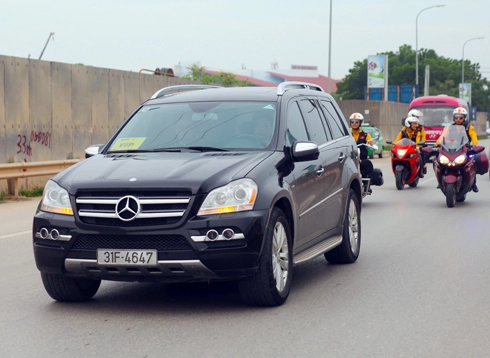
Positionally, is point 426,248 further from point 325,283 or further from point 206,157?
point 206,157

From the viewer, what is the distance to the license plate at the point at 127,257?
21.7ft

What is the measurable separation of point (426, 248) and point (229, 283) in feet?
11.3

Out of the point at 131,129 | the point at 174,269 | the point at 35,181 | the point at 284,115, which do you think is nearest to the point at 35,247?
the point at 174,269

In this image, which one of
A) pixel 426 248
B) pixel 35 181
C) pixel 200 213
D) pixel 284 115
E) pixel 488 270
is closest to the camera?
pixel 200 213

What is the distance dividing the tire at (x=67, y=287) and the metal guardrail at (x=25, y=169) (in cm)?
1092

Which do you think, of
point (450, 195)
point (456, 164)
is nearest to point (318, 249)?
point (450, 195)

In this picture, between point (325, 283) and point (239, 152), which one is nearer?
point (239, 152)

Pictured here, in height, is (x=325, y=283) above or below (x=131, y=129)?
below

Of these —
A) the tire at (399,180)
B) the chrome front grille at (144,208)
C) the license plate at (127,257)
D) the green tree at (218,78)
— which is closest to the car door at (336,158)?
the chrome front grille at (144,208)

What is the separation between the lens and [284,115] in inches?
317

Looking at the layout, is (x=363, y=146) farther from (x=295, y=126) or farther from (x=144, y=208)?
(x=144, y=208)

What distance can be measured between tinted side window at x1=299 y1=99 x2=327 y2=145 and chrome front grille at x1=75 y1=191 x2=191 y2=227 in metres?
2.30

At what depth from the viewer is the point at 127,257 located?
21.8 feet

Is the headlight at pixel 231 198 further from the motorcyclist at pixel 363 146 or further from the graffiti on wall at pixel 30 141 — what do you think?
the graffiti on wall at pixel 30 141
